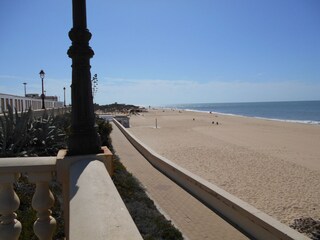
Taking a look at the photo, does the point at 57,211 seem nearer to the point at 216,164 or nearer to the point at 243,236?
the point at 243,236

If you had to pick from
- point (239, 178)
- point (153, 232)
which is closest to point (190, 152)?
point (239, 178)

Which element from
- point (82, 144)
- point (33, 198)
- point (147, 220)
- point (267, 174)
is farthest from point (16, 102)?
point (33, 198)

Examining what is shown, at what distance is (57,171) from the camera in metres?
2.63

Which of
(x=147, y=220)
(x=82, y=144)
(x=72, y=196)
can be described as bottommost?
(x=147, y=220)

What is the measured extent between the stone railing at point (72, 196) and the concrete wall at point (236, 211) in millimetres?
4060

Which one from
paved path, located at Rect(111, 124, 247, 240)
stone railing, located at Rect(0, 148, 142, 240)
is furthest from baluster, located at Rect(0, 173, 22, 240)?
paved path, located at Rect(111, 124, 247, 240)

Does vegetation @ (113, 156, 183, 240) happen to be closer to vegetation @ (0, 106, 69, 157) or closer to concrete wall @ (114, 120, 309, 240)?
concrete wall @ (114, 120, 309, 240)

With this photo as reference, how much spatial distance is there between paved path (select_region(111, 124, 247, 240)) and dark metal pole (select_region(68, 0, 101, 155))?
3786 mm

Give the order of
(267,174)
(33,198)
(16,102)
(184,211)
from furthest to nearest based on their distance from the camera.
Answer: (16,102), (267,174), (184,211), (33,198)

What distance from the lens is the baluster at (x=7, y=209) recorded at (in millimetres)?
2395

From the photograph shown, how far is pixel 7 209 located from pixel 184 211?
5623mm

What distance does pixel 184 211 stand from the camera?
760cm

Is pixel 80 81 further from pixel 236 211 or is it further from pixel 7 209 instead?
pixel 236 211

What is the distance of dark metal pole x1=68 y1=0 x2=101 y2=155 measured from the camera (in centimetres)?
286
